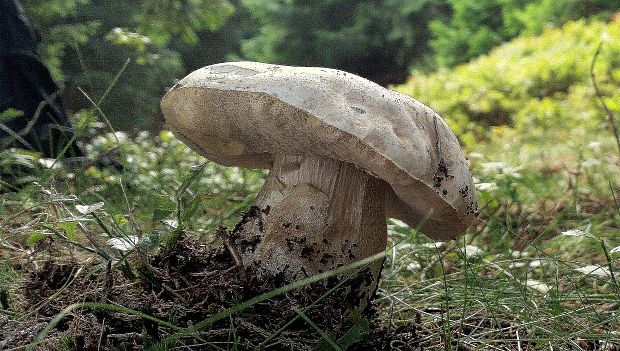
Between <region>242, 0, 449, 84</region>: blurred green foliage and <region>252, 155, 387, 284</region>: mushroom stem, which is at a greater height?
<region>252, 155, 387, 284</region>: mushroom stem

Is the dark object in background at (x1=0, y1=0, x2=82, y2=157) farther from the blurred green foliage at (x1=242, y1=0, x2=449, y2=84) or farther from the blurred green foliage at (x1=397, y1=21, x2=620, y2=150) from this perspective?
the blurred green foliage at (x1=242, y1=0, x2=449, y2=84)

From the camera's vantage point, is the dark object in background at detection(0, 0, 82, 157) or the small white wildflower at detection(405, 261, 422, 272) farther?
the dark object in background at detection(0, 0, 82, 157)

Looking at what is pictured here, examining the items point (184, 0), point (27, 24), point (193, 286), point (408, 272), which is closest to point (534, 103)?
point (184, 0)

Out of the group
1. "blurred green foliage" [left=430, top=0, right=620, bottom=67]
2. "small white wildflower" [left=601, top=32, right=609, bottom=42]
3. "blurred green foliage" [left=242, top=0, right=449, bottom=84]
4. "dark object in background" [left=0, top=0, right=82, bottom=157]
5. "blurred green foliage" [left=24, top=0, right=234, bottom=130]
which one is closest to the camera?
"dark object in background" [left=0, top=0, right=82, bottom=157]

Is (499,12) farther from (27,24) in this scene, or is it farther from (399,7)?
(27,24)

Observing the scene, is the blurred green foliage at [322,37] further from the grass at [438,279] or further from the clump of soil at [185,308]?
the clump of soil at [185,308]

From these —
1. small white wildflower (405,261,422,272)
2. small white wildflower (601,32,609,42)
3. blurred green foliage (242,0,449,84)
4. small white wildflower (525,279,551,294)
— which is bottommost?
blurred green foliage (242,0,449,84)

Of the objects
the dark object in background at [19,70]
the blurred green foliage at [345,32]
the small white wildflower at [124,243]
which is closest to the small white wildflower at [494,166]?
the small white wildflower at [124,243]

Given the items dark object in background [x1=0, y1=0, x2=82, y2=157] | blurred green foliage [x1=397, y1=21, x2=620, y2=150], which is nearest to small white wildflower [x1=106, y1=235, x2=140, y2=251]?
dark object in background [x1=0, y1=0, x2=82, y2=157]
